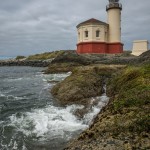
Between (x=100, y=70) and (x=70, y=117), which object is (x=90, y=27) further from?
(x=70, y=117)

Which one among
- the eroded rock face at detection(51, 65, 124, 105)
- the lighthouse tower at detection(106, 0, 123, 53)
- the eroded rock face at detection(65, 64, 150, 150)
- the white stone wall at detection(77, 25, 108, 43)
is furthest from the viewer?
the lighthouse tower at detection(106, 0, 123, 53)

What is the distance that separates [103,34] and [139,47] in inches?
332

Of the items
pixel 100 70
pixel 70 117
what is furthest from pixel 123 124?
pixel 100 70

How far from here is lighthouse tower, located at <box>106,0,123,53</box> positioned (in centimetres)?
4184

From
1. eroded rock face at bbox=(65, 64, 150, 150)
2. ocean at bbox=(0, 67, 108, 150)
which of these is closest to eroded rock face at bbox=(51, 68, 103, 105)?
ocean at bbox=(0, 67, 108, 150)

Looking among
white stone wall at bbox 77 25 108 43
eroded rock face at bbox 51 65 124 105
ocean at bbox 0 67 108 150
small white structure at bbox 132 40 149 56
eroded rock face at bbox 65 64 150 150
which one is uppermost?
white stone wall at bbox 77 25 108 43

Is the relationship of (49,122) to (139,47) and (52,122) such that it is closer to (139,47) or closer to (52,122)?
(52,122)

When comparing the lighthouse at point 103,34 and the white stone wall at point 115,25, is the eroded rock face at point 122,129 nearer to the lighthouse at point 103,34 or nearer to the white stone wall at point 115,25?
the lighthouse at point 103,34

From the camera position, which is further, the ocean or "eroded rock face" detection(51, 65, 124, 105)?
"eroded rock face" detection(51, 65, 124, 105)

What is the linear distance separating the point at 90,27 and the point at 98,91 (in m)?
27.5

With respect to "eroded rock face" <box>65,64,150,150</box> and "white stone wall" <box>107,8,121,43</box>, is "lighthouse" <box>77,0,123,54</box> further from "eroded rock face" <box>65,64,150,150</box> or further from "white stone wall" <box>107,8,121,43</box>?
"eroded rock face" <box>65,64,150,150</box>

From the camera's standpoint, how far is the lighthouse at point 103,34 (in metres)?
40.3

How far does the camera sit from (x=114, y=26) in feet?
138

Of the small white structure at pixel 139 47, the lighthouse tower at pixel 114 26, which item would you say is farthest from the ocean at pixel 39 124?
the small white structure at pixel 139 47
